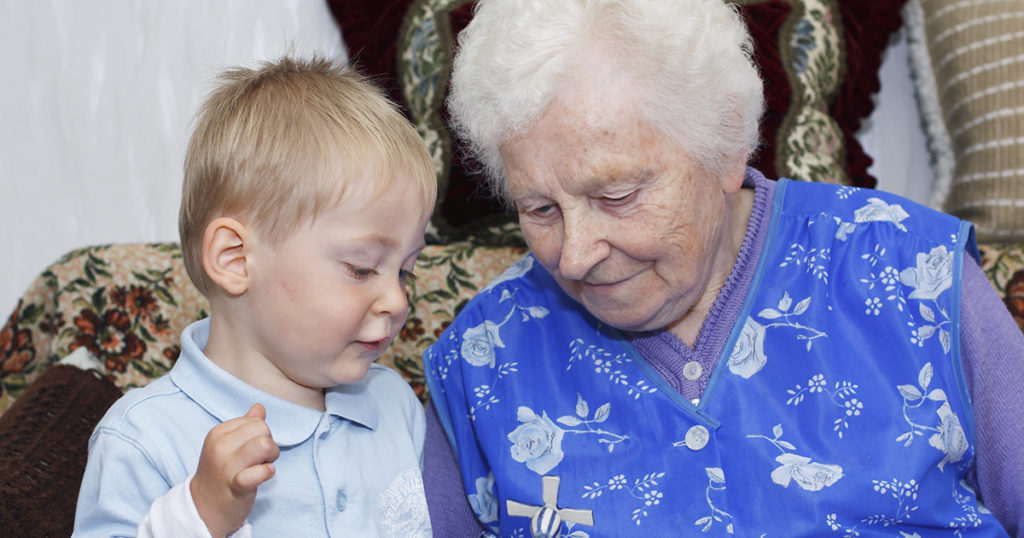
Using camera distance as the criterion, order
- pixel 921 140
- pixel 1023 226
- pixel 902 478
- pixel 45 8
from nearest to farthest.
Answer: pixel 902 478 < pixel 1023 226 < pixel 921 140 < pixel 45 8

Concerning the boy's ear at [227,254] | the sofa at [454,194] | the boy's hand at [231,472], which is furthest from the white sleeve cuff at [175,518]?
the sofa at [454,194]

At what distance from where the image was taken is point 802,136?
1.98 meters

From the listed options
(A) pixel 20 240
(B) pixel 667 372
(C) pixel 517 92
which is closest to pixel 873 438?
(B) pixel 667 372

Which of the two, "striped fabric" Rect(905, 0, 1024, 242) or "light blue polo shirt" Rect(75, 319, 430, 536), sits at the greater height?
"striped fabric" Rect(905, 0, 1024, 242)

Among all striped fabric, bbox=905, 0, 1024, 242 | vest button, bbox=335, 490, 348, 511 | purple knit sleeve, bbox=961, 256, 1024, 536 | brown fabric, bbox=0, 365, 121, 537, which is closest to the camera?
vest button, bbox=335, 490, 348, 511

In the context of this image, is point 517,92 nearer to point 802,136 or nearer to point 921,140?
point 802,136

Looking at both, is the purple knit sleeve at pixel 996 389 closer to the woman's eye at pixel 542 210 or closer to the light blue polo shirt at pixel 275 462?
the woman's eye at pixel 542 210

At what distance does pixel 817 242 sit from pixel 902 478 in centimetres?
38

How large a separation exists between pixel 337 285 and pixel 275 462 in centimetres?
26

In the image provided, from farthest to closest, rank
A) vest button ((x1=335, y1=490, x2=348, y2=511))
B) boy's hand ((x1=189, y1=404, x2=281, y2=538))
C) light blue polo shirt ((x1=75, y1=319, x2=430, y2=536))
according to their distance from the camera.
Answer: vest button ((x1=335, y1=490, x2=348, y2=511)) → light blue polo shirt ((x1=75, y1=319, x2=430, y2=536)) → boy's hand ((x1=189, y1=404, x2=281, y2=538))

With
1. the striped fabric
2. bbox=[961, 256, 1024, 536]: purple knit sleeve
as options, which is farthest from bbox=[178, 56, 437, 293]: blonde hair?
the striped fabric

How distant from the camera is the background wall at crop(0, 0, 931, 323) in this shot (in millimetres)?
2644

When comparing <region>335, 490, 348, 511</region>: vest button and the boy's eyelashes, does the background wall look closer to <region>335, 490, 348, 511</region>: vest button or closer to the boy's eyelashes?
the boy's eyelashes

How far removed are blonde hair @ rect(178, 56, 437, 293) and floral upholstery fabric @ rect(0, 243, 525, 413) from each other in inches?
29.0
